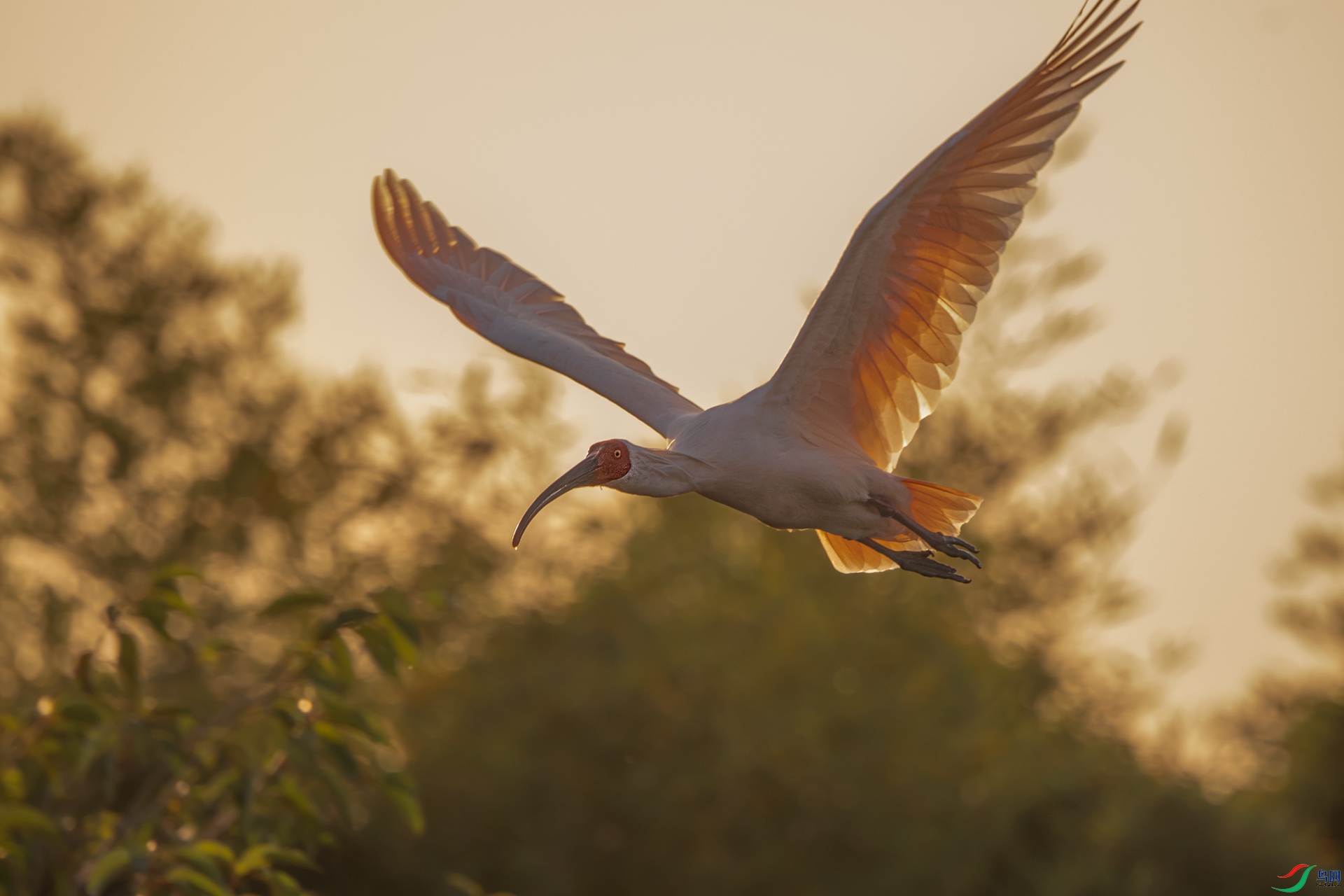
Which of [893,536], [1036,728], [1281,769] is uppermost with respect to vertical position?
[1281,769]

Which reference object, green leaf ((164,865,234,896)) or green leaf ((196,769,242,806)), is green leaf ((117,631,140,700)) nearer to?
green leaf ((196,769,242,806))

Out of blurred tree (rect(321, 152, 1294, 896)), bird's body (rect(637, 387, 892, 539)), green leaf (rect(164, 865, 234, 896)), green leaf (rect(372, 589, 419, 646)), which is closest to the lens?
green leaf (rect(164, 865, 234, 896))

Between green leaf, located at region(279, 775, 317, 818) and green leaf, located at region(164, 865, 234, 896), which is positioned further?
green leaf, located at region(279, 775, 317, 818)

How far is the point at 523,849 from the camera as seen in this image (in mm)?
15578

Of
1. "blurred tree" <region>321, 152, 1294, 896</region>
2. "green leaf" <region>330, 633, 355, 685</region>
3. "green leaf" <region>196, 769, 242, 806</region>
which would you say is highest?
"blurred tree" <region>321, 152, 1294, 896</region>

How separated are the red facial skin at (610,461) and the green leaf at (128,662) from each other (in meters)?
1.67

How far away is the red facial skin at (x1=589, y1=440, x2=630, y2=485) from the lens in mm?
4984

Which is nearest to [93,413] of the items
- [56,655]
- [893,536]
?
[56,655]

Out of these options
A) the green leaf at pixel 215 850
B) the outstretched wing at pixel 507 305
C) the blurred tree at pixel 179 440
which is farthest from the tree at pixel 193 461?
the green leaf at pixel 215 850

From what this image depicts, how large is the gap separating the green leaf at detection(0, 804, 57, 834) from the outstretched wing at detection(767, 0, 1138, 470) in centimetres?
301

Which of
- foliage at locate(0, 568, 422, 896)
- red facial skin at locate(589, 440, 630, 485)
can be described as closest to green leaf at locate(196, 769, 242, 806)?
foliage at locate(0, 568, 422, 896)

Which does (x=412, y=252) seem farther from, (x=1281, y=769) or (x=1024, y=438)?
(x=1281, y=769)

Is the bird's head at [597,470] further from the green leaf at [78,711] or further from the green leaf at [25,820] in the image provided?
the green leaf at [25,820]

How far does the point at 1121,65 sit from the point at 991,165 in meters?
0.63
